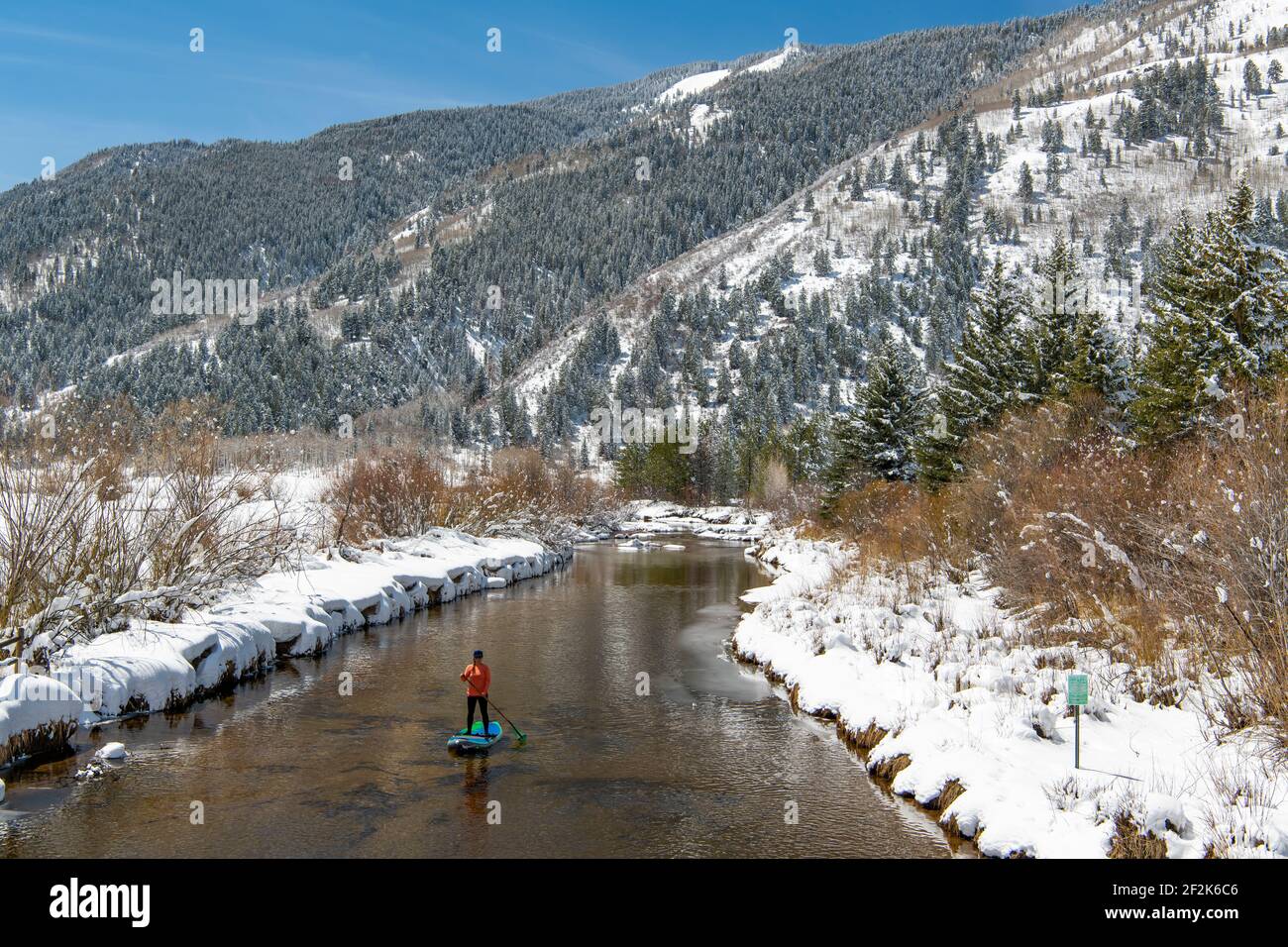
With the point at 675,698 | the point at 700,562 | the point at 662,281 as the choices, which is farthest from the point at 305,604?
the point at 662,281

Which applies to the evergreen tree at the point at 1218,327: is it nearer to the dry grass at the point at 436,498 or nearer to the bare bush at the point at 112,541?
the bare bush at the point at 112,541

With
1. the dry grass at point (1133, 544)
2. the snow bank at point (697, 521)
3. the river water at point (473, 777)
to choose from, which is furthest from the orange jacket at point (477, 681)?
the snow bank at point (697, 521)

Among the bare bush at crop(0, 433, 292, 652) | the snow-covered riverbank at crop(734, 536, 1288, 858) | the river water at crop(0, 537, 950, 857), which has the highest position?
the bare bush at crop(0, 433, 292, 652)

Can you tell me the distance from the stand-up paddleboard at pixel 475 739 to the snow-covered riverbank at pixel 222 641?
5.81m

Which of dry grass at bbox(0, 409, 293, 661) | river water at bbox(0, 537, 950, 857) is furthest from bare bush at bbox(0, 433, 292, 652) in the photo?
river water at bbox(0, 537, 950, 857)

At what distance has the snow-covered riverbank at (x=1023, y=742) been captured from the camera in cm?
835

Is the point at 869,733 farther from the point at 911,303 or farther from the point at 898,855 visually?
the point at 911,303

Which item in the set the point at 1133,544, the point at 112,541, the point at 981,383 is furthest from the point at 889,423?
the point at 112,541

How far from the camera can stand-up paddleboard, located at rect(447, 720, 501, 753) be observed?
12.9m

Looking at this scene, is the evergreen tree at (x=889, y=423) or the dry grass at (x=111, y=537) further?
the evergreen tree at (x=889, y=423)

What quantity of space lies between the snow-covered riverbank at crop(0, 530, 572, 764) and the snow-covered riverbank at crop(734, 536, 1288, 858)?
11.3 meters

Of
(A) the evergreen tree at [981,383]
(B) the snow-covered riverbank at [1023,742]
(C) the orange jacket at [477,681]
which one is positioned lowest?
(B) the snow-covered riverbank at [1023,742]

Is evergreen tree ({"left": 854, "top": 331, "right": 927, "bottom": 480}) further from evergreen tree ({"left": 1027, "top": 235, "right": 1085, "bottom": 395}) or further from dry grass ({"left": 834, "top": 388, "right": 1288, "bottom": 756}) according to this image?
dry grass ({"left": 834, "top": 388, "right": 1288, "bottom": 756})

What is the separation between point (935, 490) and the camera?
111 ft
